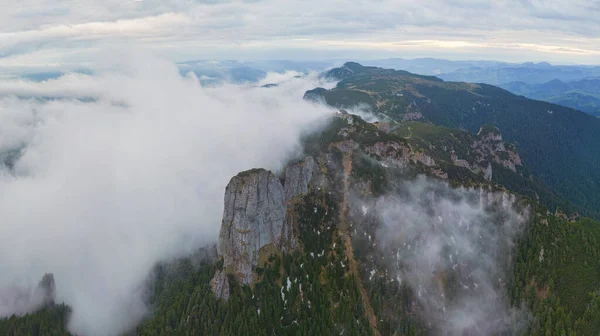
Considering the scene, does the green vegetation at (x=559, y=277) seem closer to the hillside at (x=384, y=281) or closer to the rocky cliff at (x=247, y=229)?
the hillside at (x=384, y=281)

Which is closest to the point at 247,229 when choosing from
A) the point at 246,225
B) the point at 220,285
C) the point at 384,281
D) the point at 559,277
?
the point at 246,225

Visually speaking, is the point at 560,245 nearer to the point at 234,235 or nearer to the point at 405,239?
the point at 405,239

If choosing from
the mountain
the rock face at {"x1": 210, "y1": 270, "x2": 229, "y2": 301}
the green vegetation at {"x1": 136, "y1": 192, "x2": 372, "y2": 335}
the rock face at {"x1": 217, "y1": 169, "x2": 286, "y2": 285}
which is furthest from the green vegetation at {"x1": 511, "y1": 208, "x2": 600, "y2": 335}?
the rock face at {"x1": 210, "y1": 270, "x2": 229, "y2": 301}

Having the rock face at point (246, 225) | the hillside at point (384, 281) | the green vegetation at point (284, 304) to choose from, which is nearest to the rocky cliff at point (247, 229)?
the rock face at point (246, 225)

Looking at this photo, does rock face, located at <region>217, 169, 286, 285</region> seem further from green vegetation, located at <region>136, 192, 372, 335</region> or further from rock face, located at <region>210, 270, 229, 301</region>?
green vegetation, located at <region>136, 192, 372, 335</region>

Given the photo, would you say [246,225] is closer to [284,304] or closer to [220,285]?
[220,285]
